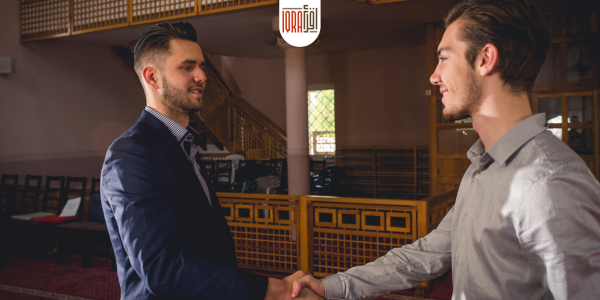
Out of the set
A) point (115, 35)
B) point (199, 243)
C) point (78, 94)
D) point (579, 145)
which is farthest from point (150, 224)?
point (78, 94)

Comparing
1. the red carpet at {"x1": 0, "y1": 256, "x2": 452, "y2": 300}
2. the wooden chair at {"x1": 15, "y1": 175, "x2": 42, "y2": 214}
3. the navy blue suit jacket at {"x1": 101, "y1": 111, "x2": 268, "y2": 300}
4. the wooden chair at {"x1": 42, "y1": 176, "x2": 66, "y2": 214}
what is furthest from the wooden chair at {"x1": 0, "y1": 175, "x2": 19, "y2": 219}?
the navy blue suit jacket at {"x1": 101, "y1": 111, "x2": 268, "y2": 300}

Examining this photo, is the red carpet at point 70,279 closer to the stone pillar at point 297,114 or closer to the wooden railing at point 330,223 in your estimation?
the wooden railing at point 330,223

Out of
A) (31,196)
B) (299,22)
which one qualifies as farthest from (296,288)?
(31,196)

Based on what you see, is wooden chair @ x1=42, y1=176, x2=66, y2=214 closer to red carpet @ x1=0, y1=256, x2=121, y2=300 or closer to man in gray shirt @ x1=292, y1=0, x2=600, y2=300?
red carpet @ x1=0, y1=256, x2=121, y2=300

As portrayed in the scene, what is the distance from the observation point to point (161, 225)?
1129mm

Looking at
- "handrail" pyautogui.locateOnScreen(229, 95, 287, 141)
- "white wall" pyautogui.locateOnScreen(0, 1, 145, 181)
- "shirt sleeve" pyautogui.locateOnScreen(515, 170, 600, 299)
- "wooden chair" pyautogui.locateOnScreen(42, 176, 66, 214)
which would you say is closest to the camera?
"shirt sleeve" pyautogui.locateOnScreen(515, 170, 600, 299)

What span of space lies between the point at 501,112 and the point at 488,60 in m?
0.14

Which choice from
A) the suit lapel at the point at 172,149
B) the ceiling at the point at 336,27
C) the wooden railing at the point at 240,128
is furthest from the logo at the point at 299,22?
the wooden railing at the point at 240,128

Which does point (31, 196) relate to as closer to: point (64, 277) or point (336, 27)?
point (64, 277)

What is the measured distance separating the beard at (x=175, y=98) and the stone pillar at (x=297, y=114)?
4.99 meters

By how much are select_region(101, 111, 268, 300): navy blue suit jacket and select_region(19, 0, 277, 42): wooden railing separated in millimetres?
5029

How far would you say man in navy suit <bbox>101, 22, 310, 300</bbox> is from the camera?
112cm

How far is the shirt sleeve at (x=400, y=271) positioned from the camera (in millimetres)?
1434

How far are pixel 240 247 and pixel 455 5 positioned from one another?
352cm
